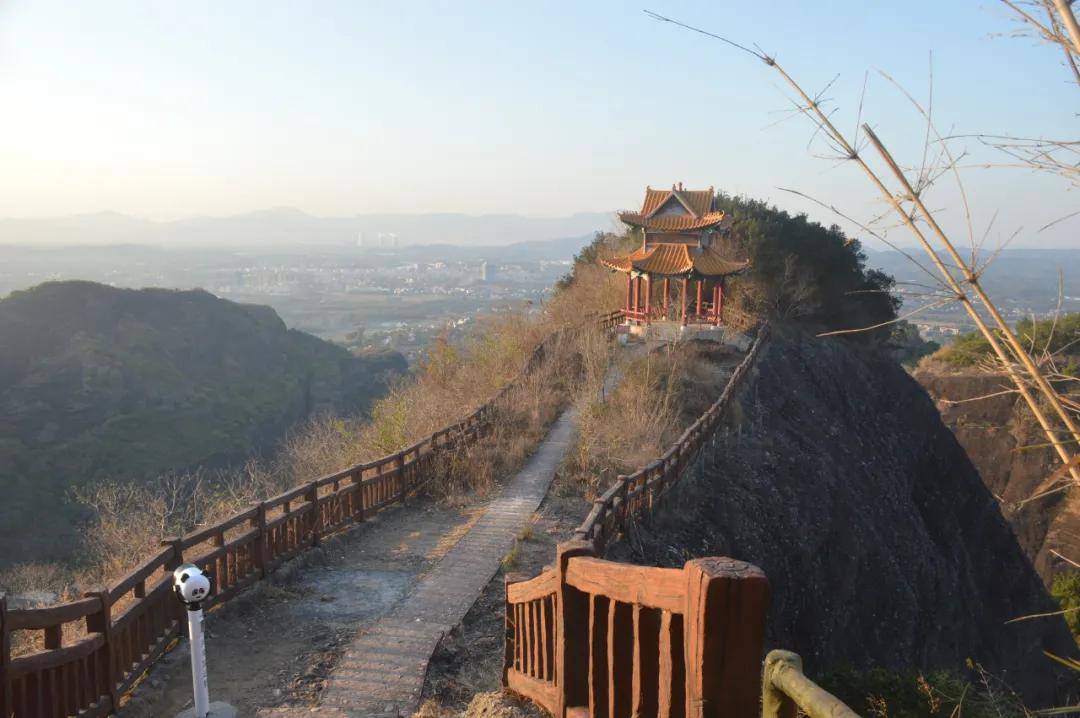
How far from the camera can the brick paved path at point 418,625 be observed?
7.50 m

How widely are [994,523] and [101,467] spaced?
4594 centimetres

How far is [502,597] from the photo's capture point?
33.3ft

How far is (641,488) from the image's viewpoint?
12.6 m

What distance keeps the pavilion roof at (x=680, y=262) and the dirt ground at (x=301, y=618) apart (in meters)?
15.4

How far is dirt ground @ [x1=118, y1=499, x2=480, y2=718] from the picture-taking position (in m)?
7.60

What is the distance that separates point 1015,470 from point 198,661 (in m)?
41.5

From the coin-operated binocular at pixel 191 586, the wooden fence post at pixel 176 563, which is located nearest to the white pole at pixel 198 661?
the coin-operated binocular at pixel 191 586

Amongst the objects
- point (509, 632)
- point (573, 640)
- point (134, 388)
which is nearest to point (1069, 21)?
point (573, 640)

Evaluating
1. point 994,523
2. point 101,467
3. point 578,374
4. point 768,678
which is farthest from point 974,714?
point 101,467

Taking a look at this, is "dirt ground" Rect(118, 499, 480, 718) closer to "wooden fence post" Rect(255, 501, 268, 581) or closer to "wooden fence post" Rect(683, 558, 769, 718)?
"wooden fence post" Rect(255, 501, 268, 581)

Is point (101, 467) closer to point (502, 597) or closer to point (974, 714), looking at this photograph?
point (502, 597)

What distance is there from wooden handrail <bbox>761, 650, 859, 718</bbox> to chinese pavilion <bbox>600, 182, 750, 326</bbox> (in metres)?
24.3

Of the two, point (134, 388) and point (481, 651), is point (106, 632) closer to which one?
point (481, 651)

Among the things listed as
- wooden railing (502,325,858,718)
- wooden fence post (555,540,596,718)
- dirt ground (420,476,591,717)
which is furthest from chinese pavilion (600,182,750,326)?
wooden fence post (555,540,596,718)
